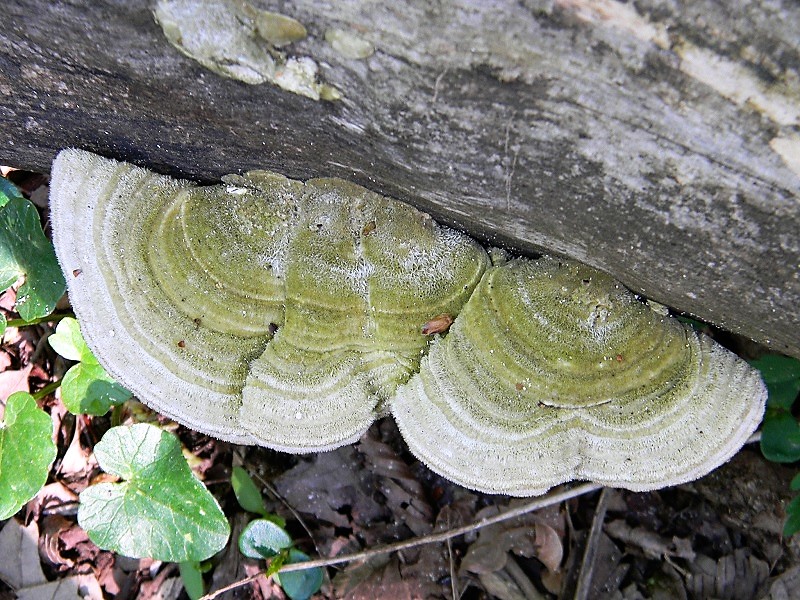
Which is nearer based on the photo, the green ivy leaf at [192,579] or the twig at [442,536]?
the twig at [442,536]

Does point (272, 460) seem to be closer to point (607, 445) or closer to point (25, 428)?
point (25, 428)

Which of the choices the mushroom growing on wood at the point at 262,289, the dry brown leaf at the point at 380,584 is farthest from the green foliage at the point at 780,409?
the dry brown leaf at the point at 380,584

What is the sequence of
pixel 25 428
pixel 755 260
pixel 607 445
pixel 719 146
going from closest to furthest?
pixel 719 146
pixel 755 260
pixel 607 445
pixel 25 428

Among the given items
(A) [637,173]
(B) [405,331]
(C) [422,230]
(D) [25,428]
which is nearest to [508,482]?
(B) [405,331]

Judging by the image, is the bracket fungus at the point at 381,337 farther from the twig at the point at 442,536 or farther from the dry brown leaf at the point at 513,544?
the dry brown leaf at the point at 513,544

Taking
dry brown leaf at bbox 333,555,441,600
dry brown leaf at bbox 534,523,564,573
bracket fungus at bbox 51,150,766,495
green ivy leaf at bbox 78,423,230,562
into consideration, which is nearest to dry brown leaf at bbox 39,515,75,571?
green ivy leaf at bbox 78,423,230,562
